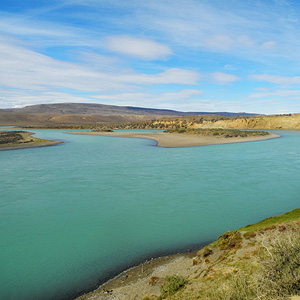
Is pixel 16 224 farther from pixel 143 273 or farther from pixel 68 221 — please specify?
pixel 143 273

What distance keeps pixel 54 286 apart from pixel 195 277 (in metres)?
4.34

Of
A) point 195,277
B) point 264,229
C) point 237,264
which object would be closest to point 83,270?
point 195,277

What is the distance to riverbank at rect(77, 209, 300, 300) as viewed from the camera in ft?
15.9

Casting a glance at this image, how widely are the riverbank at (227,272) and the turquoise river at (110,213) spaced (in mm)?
966

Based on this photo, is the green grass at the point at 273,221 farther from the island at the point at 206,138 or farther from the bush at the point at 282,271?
the island at the point at 206,138

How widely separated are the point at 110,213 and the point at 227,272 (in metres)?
7.92

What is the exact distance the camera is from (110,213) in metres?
13.2

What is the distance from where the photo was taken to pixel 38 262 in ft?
29.5

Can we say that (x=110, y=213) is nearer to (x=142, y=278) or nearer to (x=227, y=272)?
(x=142, y=278)

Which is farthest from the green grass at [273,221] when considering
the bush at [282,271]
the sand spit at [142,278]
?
the bush at [282,271]

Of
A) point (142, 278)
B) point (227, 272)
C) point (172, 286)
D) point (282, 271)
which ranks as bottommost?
point (142, 278)

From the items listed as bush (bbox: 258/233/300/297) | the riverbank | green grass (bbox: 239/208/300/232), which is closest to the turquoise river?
the riverbank

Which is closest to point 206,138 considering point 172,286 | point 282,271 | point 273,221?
point 273,221

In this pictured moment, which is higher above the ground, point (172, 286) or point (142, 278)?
point (172, 286)
